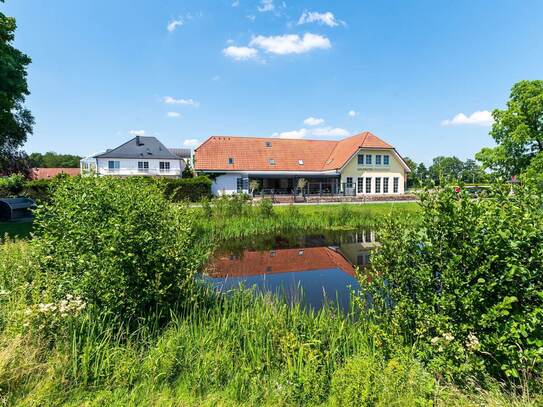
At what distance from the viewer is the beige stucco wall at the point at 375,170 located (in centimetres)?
3203

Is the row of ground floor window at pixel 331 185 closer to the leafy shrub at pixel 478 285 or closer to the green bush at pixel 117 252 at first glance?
the green bush at pixel 117 252

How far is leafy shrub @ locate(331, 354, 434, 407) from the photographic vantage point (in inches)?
94.6

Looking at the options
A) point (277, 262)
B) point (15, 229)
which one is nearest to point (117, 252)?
point (277, 262)

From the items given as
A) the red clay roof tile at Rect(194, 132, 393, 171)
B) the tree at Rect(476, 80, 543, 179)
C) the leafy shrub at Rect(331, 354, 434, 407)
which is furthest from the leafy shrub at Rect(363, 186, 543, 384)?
the red clay roof tile at Rect(194, 132, 393, 171)

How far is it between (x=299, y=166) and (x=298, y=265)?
2439 centimetres

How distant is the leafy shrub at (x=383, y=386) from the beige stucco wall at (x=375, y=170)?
30082mm

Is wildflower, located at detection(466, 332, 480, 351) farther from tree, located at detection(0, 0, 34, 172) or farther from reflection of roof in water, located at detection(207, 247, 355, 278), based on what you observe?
tree, located at detection(0, 0, 34, 172)

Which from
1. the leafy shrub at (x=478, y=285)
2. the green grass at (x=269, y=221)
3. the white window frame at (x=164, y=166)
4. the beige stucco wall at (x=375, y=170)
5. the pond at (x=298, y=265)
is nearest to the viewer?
the leafy shrub at (x=478, y=285)

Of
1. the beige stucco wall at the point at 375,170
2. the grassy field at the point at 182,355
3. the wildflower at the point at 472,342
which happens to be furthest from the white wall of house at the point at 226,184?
the wildflower at the point at 472,342

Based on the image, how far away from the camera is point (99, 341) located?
324 cm

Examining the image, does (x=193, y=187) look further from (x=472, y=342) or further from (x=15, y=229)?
(x=472, y=342)

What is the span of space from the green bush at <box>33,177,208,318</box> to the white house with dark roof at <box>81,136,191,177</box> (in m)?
34.4

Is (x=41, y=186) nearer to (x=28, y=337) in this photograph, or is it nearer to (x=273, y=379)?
(x=28, y=337)

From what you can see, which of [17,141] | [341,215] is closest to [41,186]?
[17,141]
